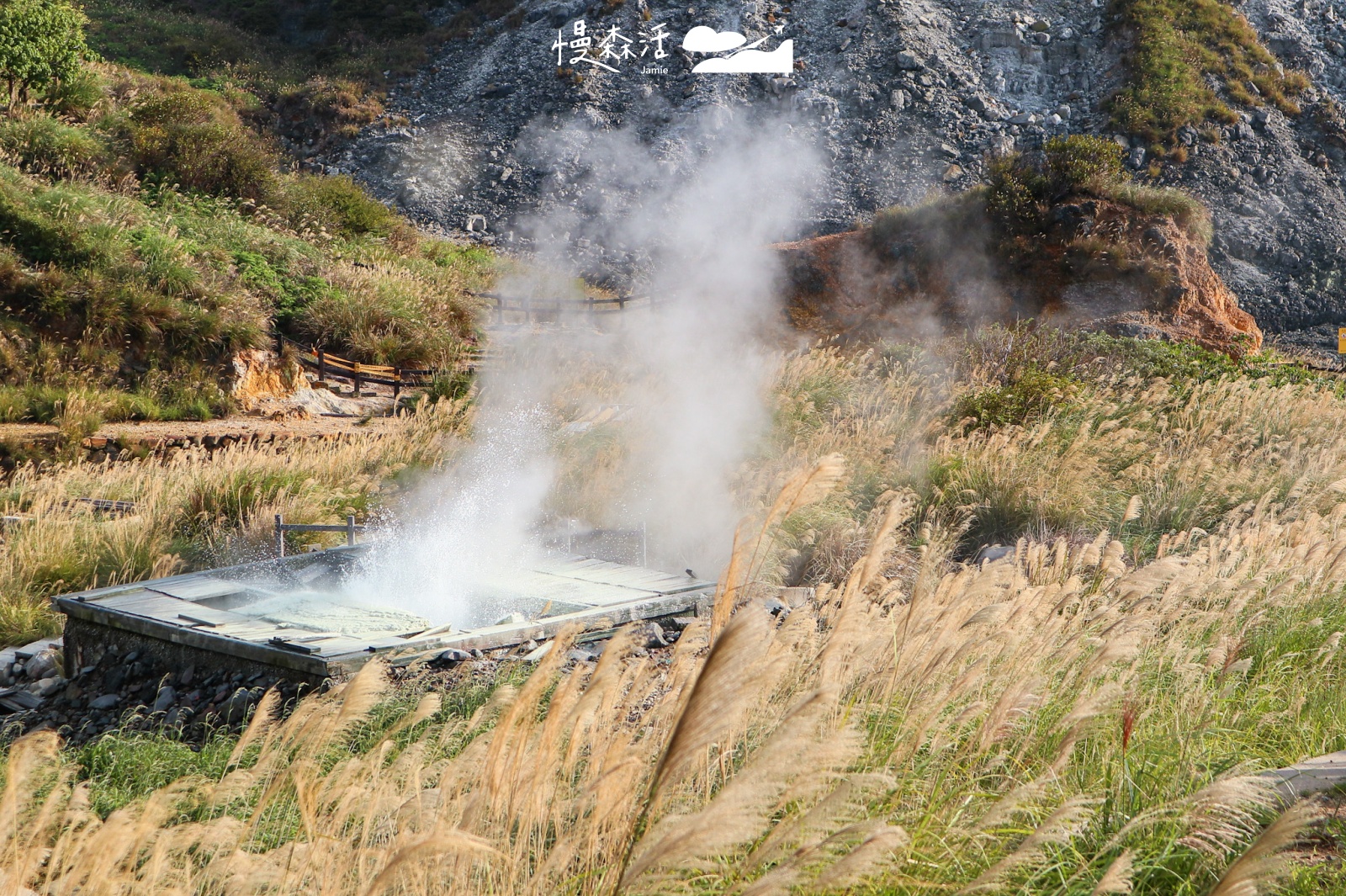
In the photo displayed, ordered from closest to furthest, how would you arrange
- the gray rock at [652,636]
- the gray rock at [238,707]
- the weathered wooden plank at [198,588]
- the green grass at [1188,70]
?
the gray rock at [238,707] < the gray rock at [652,636] < the weathered wooden plank at [198,588] < the green grass at [1188,70]

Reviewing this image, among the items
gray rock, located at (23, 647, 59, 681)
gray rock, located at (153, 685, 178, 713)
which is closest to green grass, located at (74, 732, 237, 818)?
gray rock, located at (153, 685, 178, 713)

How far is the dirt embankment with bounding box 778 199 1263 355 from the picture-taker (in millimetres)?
15141

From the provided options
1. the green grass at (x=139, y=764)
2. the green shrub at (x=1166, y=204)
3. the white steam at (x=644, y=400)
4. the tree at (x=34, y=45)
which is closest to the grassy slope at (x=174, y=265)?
the tree at (x=34, y=45)

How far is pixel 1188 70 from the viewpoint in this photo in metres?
24.0

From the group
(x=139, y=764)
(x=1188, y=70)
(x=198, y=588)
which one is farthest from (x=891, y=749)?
(x=1188, y=70)

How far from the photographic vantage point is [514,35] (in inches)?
1176

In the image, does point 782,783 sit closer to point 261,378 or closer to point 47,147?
point 261,378

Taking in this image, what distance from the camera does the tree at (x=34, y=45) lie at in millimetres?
17000

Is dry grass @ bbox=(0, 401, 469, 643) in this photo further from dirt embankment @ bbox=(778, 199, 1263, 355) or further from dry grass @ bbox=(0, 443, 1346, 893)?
dirt embankment @ bbox=(778, 199, 1263, 355)

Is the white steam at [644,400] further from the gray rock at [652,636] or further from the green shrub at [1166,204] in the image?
the green shrub at [1166,204]

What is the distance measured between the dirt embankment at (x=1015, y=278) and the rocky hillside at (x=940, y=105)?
5.45m

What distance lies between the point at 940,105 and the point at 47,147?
18038 millimetres

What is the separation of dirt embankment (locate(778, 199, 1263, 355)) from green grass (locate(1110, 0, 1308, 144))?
26.6ft

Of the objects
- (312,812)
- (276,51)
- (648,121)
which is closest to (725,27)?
(648,121)
